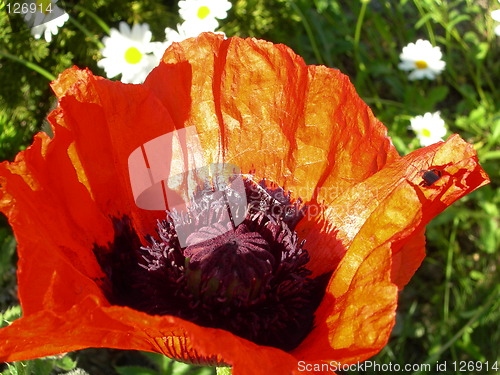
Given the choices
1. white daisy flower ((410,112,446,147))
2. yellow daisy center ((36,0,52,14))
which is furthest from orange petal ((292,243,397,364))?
yellow daisy center ((36,0,52,14))

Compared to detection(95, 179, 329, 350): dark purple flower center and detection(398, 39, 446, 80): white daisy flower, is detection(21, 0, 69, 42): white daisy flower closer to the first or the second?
detection(95, 179, 329, 350): dark purple flower center

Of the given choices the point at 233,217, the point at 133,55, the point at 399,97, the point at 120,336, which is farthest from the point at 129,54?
the point at 120,336

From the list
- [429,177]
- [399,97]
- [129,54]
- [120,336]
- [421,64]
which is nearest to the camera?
[120,336]

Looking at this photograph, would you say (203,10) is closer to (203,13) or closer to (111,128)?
(203,13)

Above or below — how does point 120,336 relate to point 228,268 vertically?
below

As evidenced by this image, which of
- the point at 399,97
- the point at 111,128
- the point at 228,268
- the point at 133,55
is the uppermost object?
the point at 399,97

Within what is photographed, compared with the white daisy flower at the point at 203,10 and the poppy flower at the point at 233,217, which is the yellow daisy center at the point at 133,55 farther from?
the poppy flower at the point at 233,217
